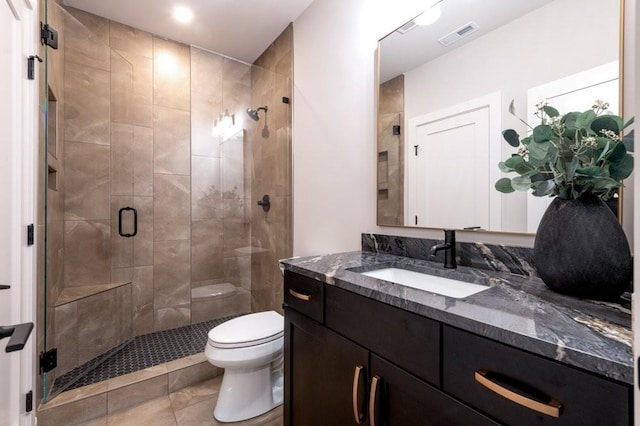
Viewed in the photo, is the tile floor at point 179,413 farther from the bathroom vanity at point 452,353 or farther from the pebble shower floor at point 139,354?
the bathroom vanity at point 452,353

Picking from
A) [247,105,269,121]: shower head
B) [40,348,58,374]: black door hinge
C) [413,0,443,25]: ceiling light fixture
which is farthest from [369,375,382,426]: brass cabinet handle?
[247,105,269,121]: shower head

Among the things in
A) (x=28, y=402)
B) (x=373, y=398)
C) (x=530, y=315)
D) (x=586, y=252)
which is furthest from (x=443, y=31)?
(x=28, y=402)

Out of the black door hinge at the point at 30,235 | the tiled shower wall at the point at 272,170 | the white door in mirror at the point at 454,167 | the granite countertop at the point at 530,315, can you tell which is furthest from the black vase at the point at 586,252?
the black door hinge at the point at 30,235

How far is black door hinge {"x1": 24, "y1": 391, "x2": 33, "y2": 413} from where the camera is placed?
1.35 metres

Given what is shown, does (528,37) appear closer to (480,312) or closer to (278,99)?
(480,312)

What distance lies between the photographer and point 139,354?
2.13m

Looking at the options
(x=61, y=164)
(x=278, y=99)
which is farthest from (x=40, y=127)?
(x=278, y=99)

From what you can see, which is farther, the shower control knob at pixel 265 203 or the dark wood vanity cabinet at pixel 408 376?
the shower control knob at pixel 265 203

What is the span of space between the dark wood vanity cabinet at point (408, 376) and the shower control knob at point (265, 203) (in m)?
1.37

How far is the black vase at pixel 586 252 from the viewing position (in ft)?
2.47

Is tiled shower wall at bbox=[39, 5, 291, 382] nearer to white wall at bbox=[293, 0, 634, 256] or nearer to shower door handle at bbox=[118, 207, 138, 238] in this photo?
shower door handle at bbox=[118, 207, 138, 238]

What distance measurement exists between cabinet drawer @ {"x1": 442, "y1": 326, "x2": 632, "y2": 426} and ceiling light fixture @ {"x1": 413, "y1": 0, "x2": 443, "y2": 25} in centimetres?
139

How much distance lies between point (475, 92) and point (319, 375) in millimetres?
1323

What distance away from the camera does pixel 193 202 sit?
269cm
